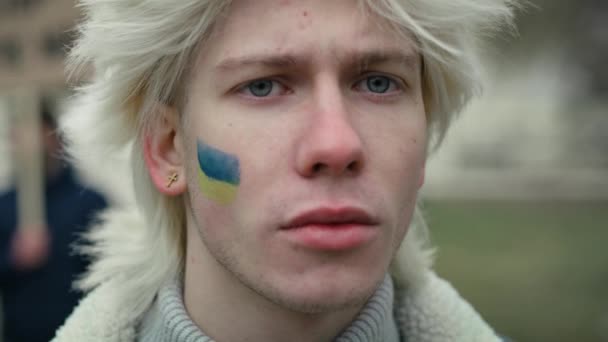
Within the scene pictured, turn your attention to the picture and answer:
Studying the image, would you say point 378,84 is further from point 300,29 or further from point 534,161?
point 534,161

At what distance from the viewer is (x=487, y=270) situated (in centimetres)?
934

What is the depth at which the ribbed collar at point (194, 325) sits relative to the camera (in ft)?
6.90

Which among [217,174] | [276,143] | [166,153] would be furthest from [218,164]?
[166,153]

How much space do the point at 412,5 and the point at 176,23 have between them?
0.62 m

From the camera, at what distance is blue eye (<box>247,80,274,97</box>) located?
6.34 feet

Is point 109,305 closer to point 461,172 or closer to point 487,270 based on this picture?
point 487,270

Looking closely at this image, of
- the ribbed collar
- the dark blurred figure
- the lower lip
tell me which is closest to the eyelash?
the lower lip

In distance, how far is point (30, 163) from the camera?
Result: 15.1 feet

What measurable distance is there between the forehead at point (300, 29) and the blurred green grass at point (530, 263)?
17.7 ft

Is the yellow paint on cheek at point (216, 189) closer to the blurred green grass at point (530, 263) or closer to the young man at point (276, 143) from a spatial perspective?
the young man at point (276, 143)

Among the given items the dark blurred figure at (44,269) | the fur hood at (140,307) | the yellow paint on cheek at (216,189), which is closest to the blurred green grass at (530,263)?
the dark blurred figure at (44,269)

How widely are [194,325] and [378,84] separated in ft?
2.77

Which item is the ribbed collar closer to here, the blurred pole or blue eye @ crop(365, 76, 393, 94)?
blue eye @ crop(365, 76, 393, 94)

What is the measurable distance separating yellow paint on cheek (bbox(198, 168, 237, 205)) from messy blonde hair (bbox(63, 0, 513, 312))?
0.27m
